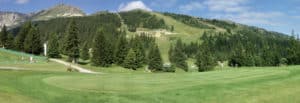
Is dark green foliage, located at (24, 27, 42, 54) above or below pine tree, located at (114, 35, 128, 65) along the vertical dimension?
above

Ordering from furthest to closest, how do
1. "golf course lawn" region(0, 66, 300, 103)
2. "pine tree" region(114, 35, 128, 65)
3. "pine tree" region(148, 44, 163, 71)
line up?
"pine tree" region(148, 44, 163, 71) < "pine tree" region(114, 35, 128, 65) < "golf course lawn" region(0, 66, 300, 103)

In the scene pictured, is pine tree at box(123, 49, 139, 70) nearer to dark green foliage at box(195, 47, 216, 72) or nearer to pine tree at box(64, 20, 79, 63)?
pine tree at box(64, 20, 79, 63)

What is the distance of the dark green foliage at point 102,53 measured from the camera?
3826 inches

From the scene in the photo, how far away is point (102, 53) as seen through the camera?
9756 centimetres

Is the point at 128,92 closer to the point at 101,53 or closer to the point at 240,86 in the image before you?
the point at 240,86

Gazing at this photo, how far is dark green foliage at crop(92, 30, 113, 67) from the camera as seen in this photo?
97188mm

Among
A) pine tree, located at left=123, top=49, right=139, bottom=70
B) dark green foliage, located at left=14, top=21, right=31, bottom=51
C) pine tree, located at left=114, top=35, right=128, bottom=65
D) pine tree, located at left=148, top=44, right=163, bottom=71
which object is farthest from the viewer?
pine tree, located at left=148, top=44, right=163, bottom=71

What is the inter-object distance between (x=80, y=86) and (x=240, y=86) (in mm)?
11446

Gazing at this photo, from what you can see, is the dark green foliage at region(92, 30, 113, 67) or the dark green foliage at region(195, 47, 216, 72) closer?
the dark green foliage at region(92, 30, 113, 67)

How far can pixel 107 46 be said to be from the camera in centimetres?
9994

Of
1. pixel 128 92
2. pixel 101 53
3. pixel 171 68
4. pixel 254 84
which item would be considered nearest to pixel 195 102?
pixel 128 92

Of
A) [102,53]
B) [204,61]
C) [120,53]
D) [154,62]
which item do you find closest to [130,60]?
[120,53]

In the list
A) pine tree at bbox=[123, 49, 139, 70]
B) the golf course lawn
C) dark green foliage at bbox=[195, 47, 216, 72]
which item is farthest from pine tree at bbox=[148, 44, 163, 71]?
the golf course lawn

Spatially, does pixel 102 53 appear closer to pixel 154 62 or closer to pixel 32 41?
pixel 154 62
